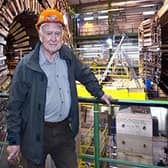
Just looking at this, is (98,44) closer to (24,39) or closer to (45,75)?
(24,39)

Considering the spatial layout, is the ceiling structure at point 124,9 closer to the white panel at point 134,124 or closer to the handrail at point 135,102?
the white panel at point 134,124

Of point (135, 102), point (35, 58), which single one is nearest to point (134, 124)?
point (135, 102)

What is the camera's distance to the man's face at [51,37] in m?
1.79

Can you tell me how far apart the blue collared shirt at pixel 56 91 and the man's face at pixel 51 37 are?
3.4 inches

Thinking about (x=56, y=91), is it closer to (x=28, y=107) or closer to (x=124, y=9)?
(x=28, y=107)

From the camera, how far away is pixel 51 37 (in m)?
1.79

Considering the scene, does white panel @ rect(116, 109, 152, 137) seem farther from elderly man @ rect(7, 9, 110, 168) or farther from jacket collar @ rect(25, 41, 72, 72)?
jacket collar @ rect(25, 41, 72, 72)

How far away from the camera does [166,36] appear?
25.0 feet

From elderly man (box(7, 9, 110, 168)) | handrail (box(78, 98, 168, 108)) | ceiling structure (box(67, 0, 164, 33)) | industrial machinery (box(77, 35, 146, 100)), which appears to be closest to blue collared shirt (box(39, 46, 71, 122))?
elderly man (box(7, 9, 110, 168))

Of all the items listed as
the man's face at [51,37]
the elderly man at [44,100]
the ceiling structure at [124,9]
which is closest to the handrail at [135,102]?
the elderly man at [44,100]

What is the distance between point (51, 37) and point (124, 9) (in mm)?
13924

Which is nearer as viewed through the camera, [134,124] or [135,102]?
[135,102]

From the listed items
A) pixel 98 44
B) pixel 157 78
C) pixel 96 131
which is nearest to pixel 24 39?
pixel 96 131

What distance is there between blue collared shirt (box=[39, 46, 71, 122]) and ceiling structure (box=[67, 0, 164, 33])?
13.0 meters
